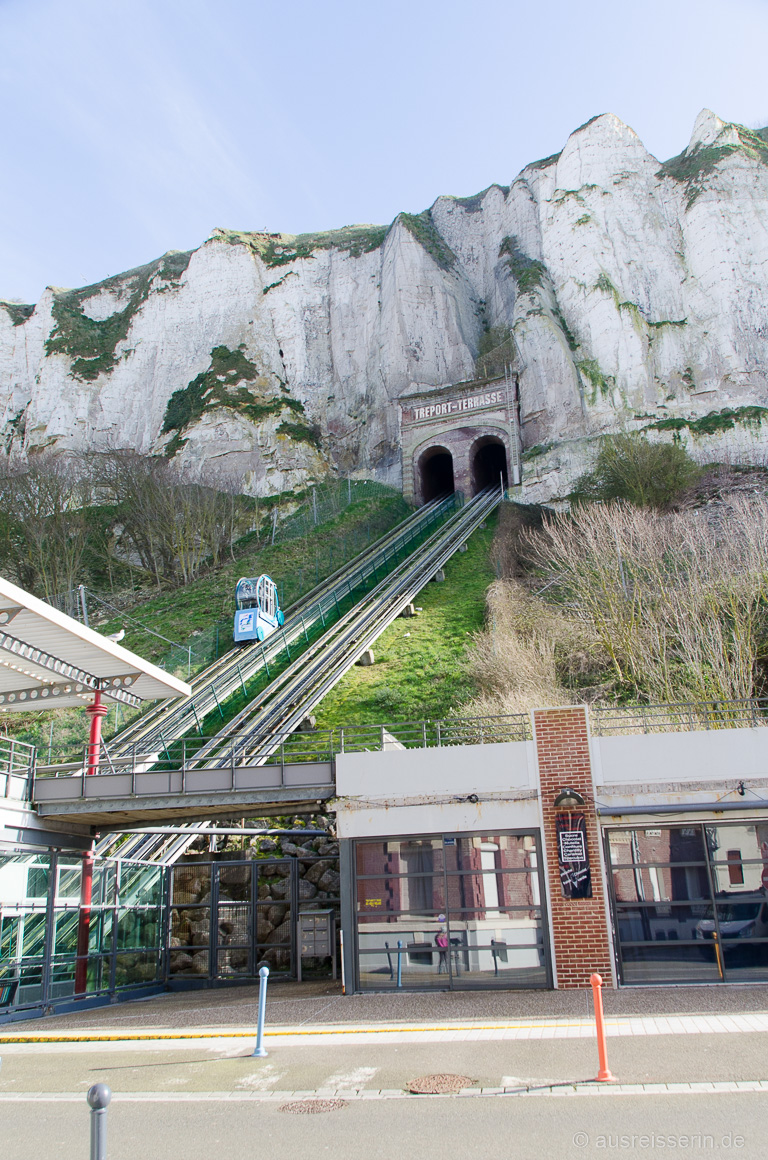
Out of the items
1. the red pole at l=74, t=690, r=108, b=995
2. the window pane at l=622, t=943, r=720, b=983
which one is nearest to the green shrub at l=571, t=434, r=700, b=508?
the window pane at l=622, t=943, r=720, b=983

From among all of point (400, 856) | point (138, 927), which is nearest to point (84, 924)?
point (138, 927)

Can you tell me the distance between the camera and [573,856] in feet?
44.8

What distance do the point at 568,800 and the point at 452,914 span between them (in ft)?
8.80

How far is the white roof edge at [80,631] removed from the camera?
14.3 meters

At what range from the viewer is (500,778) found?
14.3m

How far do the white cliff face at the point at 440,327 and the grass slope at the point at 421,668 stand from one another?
632 inches

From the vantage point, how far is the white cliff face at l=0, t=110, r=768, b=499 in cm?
5028

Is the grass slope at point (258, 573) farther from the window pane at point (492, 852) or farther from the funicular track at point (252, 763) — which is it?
the window pane at point (492, 852)

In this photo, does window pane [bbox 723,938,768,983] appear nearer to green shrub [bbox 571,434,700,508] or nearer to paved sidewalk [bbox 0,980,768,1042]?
paved sidewalk [bbox 0,980,768,1042]

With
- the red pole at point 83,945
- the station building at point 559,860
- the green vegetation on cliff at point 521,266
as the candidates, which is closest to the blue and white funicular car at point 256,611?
the red pole at point 83,945

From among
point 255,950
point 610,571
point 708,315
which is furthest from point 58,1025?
point 708,315

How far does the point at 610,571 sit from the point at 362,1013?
58.4 ft

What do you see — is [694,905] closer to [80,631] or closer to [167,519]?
[80,631]

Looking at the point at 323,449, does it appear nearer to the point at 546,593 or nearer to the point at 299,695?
the point at 546,593
